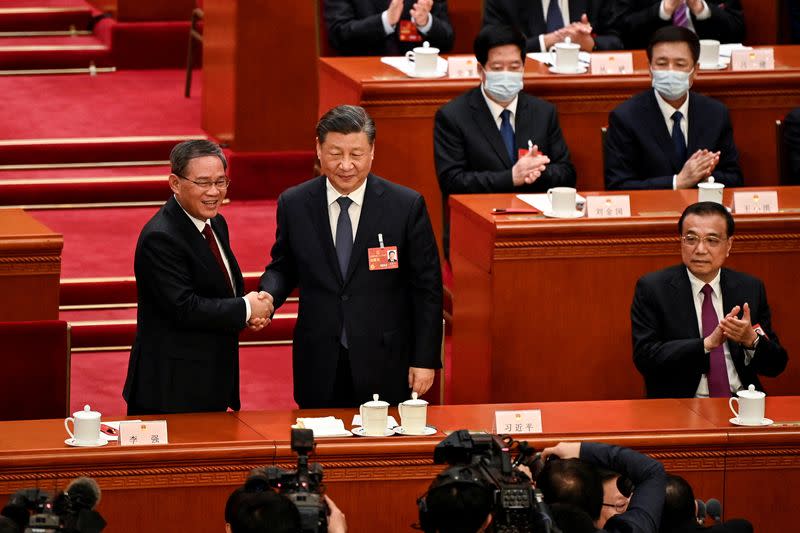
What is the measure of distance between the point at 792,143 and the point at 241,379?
2212 mm

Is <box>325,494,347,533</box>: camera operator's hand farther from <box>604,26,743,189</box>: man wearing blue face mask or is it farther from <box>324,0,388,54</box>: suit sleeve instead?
<box>324,0,388,54</box>: suit sleeve

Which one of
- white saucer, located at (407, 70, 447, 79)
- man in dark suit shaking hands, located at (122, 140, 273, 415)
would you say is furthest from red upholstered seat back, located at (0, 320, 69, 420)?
white saucer, located at (407, 70, 447, 79)

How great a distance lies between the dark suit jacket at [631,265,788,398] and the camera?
454 centimetres

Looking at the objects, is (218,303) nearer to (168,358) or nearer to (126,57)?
(168,358)

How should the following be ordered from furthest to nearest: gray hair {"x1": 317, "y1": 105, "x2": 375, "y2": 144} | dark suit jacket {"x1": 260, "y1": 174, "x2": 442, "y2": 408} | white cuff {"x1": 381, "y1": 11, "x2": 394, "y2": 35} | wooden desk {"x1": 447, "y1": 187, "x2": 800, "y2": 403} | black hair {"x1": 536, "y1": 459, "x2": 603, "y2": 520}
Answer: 1. white cuff {"x1": 381, "y1": 11, "x2": 394, "y2": 35}
2. wooden desk {"x1": 447, "y1": 187, "x2": 800, "y2": 403}
3. dark suit jacket {"x1": 260, "y1": 174, "x2": 442, "y2": 408}
4. gray hair {"x1": 317, "y1": 105, "x2": 375, "y2": 144}
5. black hair {"x1": 536, "y1": 459, "x2": 603, "y2": 520}

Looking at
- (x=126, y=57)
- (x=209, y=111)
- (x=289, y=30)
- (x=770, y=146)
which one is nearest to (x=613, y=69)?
(x=770, y=146)

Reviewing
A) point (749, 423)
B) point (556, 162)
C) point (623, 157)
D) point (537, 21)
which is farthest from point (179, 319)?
point (537, 21)

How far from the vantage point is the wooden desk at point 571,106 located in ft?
19.7

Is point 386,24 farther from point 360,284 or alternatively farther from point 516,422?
point 516,422

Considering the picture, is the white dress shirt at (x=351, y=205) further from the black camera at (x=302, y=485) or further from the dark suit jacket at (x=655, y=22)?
the dark suit jacket at (x=655, y=22)

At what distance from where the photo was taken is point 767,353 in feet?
14.7

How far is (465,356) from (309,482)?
236 cm

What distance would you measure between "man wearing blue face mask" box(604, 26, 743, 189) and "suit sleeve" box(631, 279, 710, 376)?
1064 millimetres

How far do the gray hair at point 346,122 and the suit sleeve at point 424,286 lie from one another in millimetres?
262
